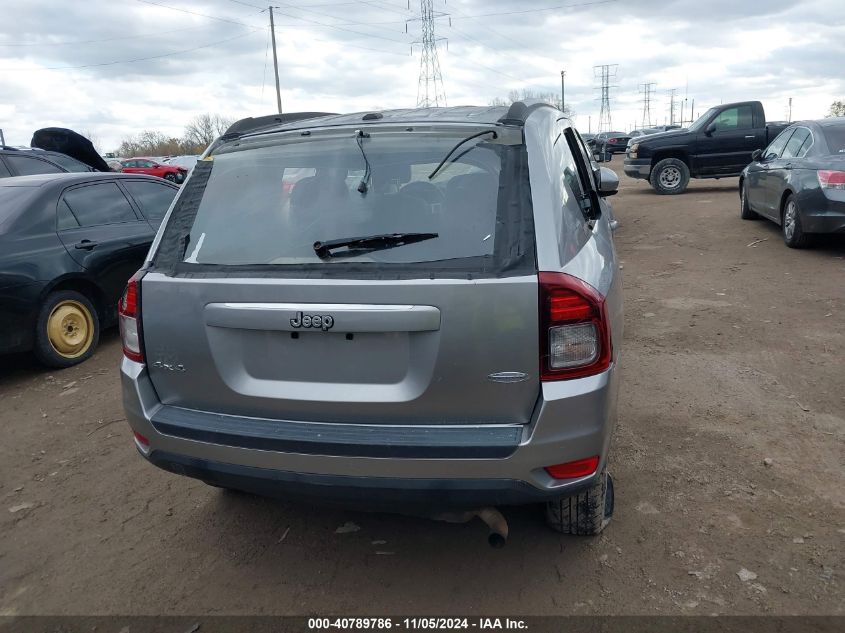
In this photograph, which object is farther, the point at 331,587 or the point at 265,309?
the point at 331,587

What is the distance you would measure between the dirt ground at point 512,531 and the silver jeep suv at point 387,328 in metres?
0.44

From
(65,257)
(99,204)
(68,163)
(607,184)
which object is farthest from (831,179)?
(68,163)

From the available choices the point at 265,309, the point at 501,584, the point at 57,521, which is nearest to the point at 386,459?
the point at 265,309

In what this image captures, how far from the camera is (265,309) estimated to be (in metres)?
2.41

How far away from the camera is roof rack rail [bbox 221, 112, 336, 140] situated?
3254mm

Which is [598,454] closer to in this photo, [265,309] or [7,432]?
[265,309]

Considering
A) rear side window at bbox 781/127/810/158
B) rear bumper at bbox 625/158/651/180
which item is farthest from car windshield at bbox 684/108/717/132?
rear side window at bbox 781/127/810/158

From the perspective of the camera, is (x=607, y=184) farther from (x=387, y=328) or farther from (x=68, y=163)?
(x=68, y=163)

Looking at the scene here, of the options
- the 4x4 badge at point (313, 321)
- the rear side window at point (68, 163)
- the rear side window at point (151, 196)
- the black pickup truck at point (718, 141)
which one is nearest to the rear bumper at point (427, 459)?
the 4x4 badge at point (313, 321)

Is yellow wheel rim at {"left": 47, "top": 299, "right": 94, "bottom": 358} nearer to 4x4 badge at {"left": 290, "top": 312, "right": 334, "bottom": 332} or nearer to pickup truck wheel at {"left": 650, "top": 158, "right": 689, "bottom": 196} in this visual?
4x4 badge at {"left": 290, "top": 312, "right": 334, "bottom": 332}

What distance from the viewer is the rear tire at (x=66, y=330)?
5.46 meters

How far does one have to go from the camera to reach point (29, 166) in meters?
9.97

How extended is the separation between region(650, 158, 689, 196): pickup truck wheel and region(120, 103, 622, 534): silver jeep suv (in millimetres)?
13689

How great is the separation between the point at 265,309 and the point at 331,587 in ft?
3.95
